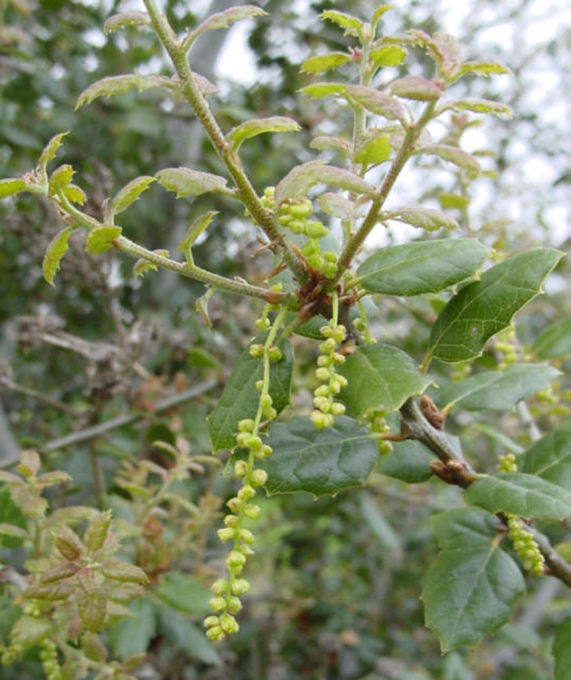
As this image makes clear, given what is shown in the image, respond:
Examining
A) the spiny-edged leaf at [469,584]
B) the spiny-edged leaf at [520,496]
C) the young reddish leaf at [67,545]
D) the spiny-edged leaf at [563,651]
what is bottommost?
the spiny-edged leaf at [563,651]

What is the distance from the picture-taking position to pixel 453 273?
911mm

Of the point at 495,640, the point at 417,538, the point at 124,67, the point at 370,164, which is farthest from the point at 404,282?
the point at 495,640

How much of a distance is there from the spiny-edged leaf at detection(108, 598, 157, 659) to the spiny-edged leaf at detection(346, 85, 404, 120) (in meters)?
1.24

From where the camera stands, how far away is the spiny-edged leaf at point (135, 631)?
4.89ft

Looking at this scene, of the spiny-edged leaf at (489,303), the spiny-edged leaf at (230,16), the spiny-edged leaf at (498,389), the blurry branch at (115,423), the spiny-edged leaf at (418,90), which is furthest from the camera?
the blurry branch at (115,423)

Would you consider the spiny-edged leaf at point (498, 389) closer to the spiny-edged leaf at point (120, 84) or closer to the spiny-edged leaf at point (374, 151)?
the spiny-edged leaf at point (374, 151)

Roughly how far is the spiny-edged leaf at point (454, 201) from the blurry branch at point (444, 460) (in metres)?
0.77

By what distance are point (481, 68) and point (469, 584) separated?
2.64 feet

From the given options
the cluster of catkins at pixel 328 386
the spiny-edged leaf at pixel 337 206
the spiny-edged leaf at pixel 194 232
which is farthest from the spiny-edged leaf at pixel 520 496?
the spiny-edged leaf at pixel 194 232

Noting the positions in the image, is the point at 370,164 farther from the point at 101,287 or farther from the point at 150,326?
the point at 101,287

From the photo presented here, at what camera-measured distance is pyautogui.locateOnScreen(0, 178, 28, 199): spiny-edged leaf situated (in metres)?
0.81

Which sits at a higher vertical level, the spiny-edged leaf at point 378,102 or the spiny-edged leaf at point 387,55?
the spiny-edged leaf at point 387,55

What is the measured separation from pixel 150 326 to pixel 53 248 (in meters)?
1.04

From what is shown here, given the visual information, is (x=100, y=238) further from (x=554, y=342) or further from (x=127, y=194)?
(x=554, y=342)
